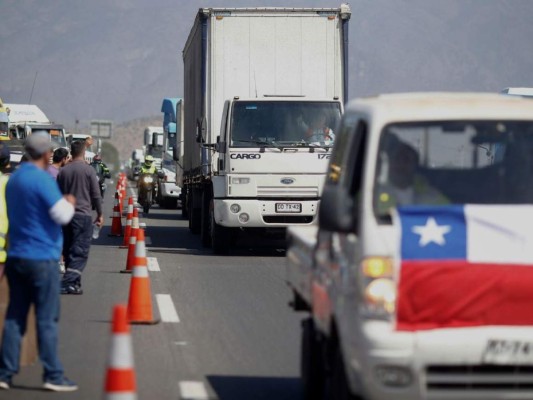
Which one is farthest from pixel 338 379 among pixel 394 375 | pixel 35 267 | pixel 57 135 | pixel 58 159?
pixel 57 135

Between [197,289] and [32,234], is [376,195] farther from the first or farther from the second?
[197,289]

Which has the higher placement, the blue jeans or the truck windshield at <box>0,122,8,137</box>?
the truck windshield at <box>0,122,8,137</box>

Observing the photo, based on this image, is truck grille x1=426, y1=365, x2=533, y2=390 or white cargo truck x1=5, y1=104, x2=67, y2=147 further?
white cargo truck x1=5, y1=104, x2=67, y2=147

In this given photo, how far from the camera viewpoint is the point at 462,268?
7.40 m

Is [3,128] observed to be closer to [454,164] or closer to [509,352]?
[454,164]

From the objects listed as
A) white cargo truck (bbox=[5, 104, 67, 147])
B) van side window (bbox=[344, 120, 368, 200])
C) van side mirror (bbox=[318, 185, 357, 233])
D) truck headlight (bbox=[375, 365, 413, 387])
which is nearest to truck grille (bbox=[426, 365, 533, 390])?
truck headlight (bbox=[375, 365, 413, 387])

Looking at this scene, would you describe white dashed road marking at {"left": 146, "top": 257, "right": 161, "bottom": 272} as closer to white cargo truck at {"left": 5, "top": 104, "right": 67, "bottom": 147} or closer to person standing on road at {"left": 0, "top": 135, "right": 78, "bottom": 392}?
person standing on road at {"left": 0, "top": 135, "right": 78, "bottom": 392}

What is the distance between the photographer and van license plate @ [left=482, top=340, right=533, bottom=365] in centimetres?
729

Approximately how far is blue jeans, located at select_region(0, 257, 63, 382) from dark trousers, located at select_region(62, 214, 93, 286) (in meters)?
6.09

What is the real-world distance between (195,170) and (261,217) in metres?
5.00

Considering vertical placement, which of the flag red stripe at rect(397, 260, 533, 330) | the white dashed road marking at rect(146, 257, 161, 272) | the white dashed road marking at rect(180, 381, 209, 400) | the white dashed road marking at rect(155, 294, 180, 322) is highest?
the flag red stripe at rect(397, 260, 533, 330)

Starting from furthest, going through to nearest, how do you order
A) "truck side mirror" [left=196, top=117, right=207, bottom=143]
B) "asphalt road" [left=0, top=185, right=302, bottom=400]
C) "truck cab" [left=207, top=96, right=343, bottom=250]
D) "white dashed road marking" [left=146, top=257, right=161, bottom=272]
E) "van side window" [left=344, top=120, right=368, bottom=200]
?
"truck side mirror" [left=196, top=117, right=207, bottom=143] < "truck cab" [left=207, top=96, right=343, bottom=250] < "white dashed road marking" [left=146, top=257, right=161, bottom=272] < "asphalt road" [left=0, top=185, right=302, bottom=400] < "van side window" [left=344, top=120, right=368, bottom=200]

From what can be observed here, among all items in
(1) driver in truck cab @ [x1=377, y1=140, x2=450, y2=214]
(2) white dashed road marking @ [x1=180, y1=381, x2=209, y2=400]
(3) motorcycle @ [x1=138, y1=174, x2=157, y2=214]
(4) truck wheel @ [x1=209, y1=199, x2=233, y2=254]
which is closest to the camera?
(1) driver in truck cab @ [x1=377, y1=140, x2=450, y2=214]

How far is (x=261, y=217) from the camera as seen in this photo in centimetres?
2162
